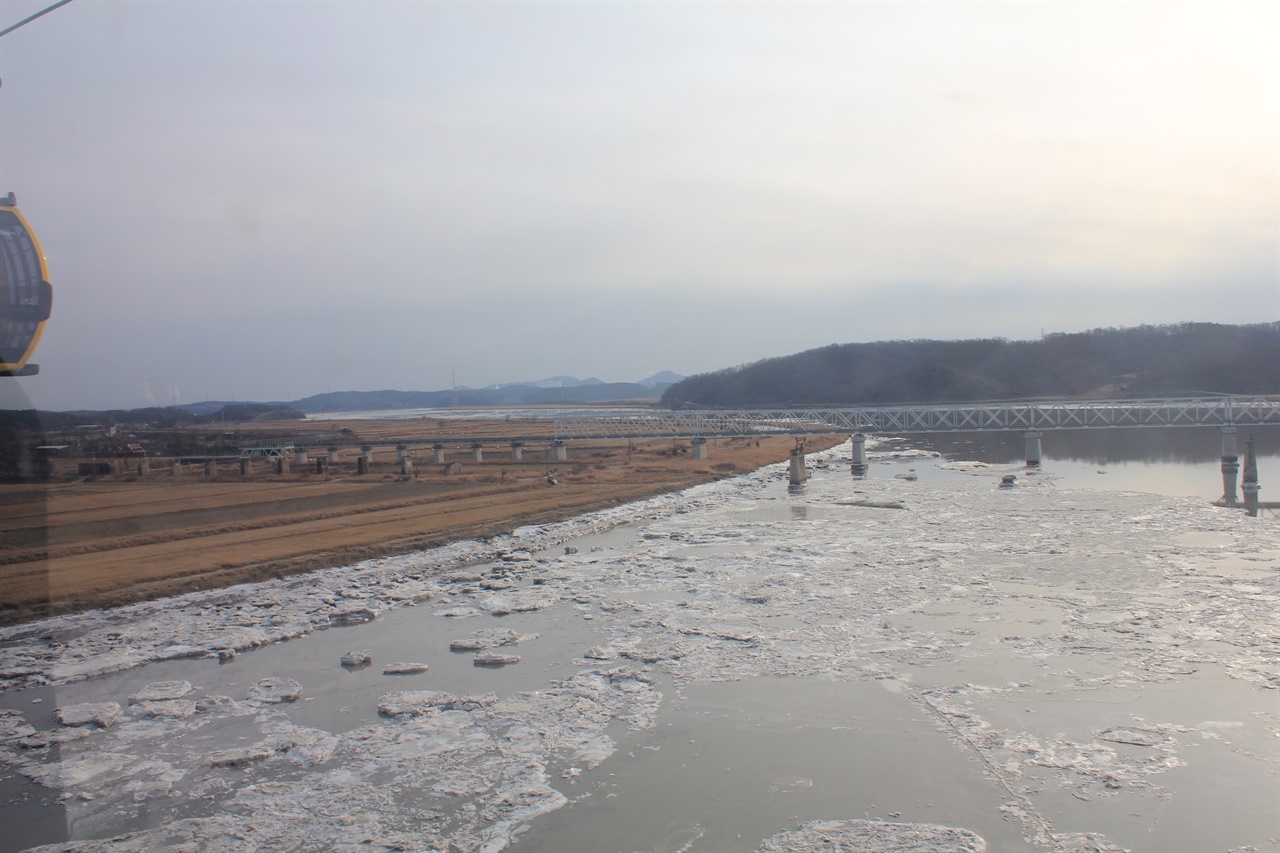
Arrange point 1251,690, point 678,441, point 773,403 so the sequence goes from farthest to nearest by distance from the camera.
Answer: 1. point 773,403
2. point 678,441
3. point 1251,690

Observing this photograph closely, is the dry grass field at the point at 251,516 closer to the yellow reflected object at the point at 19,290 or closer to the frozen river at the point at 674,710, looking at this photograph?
the frozen river at the point at 674,710

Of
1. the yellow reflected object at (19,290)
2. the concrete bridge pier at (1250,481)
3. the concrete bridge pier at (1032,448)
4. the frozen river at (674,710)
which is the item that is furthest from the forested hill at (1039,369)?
the yellow reflected object at (19,290)

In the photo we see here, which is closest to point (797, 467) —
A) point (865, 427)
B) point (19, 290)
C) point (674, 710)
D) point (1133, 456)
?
point (865, 427)

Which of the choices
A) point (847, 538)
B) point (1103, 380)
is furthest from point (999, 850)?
point (1103, 380)

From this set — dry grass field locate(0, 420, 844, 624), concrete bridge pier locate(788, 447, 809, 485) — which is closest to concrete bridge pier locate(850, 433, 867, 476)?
dry grass field locate(0, 420, 844, 624)

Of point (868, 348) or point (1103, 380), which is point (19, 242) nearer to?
point (1103, 380)

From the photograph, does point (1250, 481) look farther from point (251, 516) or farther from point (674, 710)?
point (251, 516)
